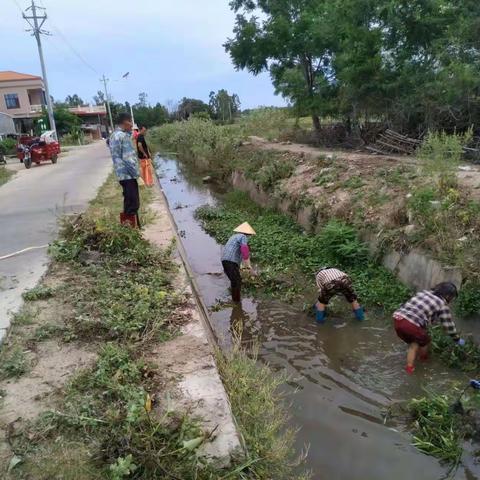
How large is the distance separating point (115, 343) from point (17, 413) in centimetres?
109

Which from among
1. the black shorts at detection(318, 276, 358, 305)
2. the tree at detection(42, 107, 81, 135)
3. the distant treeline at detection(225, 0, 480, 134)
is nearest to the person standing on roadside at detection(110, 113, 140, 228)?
the black shorts at detection(318, 276, 358, 305)

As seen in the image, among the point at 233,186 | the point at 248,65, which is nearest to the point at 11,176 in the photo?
the point at 233,186

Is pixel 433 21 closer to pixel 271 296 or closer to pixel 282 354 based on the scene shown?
pixel 271 296

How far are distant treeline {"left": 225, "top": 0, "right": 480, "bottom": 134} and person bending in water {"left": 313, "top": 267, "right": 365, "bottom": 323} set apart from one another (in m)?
8.49

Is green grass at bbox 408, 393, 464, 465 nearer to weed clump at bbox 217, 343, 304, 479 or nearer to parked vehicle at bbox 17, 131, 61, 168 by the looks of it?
weed clump at bbox 217, 343, 304, 479

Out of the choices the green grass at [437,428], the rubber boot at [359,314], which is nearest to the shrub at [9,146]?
the rubber boot at [359,314]

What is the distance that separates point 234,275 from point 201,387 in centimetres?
348

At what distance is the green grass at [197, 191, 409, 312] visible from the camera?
704 cm

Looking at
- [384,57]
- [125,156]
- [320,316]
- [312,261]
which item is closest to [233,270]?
[320,316]

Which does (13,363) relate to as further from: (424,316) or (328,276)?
A: (424,316)


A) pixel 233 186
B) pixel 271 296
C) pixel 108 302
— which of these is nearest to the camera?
pixel 108 302

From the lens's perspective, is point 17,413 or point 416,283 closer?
point 17,413

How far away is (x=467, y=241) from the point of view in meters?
6.04

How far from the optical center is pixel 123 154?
766 cm
